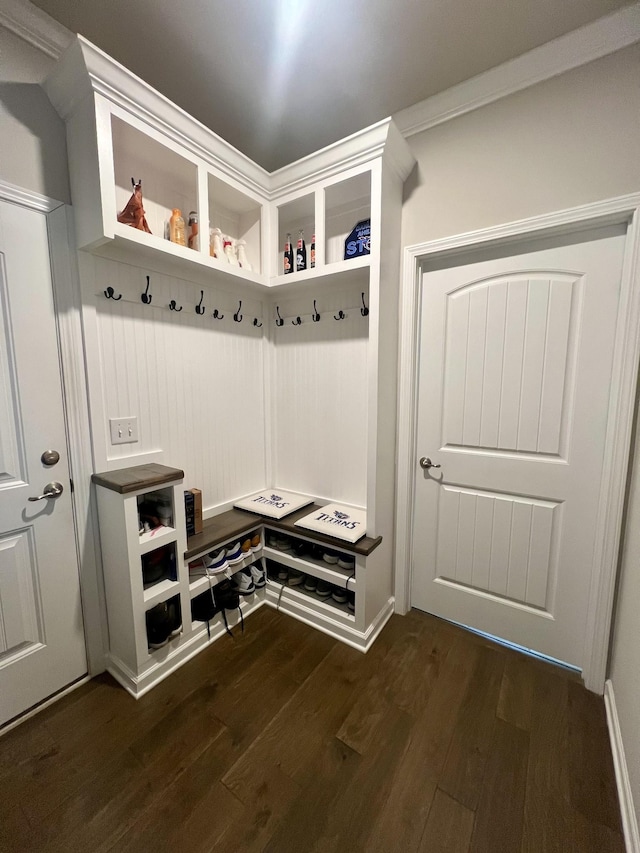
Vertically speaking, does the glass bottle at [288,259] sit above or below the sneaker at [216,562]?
above

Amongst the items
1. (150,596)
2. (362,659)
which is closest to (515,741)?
A: (362,659)

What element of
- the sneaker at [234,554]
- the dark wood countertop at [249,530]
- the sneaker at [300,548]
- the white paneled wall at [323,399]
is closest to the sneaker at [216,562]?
the sneaker at [234,554]

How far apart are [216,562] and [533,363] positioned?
1856 millimetres

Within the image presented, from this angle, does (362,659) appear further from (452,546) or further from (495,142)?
(495,142)

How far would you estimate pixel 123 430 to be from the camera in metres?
1.58

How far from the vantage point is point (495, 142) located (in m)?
1.50

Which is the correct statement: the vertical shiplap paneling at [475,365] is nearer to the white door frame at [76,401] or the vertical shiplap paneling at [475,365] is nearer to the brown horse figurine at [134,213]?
the brown horse figurine at [134,213]

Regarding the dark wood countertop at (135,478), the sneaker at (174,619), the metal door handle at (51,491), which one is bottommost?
the sneaker at (174,619)

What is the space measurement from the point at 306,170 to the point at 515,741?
2647mm

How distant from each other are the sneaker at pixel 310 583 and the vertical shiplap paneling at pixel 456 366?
1.11m

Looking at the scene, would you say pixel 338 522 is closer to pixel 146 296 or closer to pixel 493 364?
pixel 493 364

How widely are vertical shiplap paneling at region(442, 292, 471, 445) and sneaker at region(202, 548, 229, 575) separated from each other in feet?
4.48

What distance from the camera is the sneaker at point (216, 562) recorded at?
1.79 meters

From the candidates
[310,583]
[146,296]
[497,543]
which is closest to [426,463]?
[497,543]
